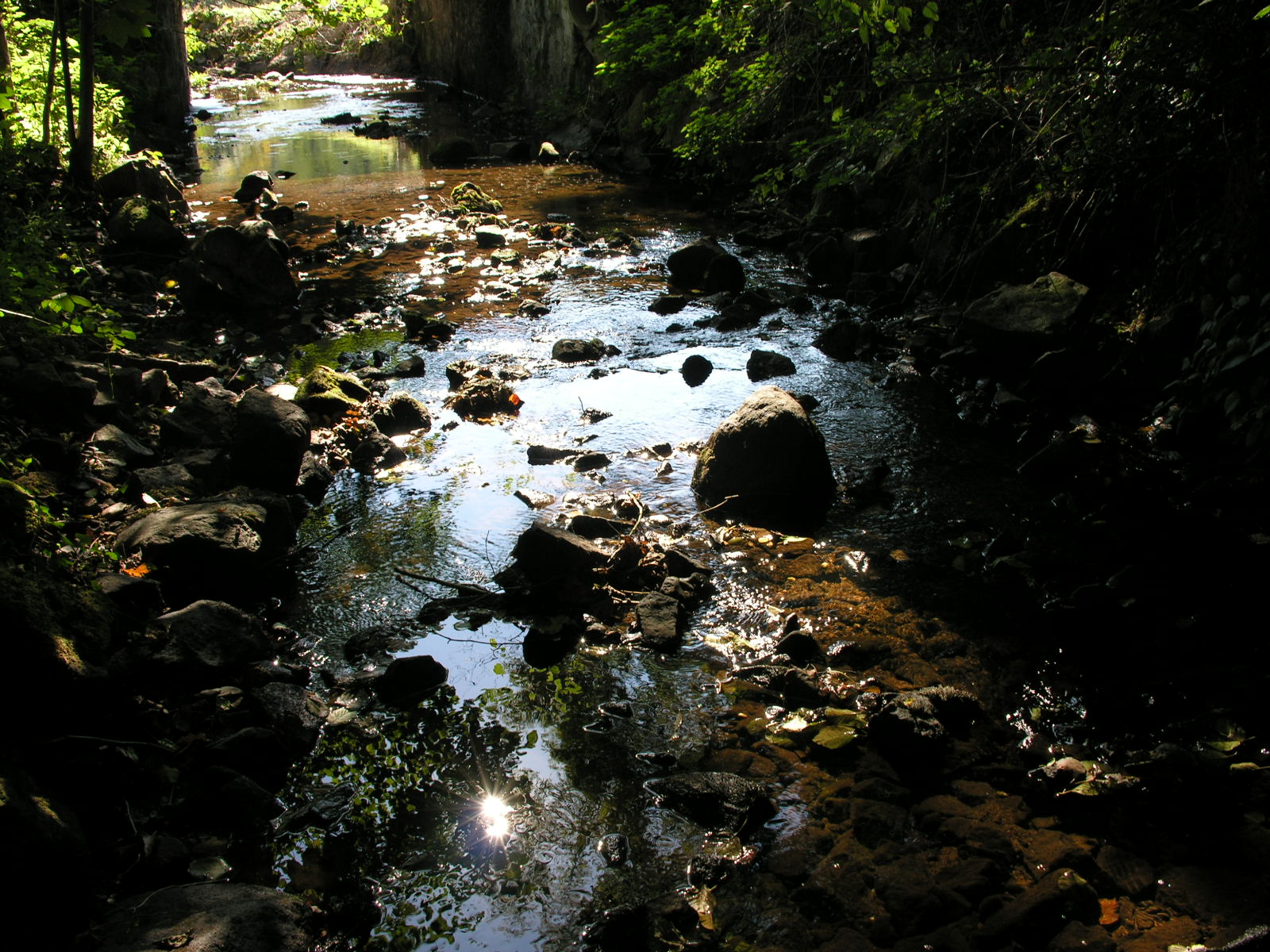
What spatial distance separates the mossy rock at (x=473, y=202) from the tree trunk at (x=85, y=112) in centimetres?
464

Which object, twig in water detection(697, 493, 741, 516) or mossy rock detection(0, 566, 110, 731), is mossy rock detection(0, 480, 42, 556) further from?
twig in water detection(697, 493, 741, 516)

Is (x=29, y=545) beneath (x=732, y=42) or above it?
beneath

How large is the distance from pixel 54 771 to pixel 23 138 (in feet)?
28.2

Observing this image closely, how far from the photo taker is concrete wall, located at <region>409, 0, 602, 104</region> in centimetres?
1862

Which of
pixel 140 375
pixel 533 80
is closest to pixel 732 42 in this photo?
pixel 140 375

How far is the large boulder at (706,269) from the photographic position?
9.08m

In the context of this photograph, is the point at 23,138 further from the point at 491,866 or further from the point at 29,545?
the point at 491,866

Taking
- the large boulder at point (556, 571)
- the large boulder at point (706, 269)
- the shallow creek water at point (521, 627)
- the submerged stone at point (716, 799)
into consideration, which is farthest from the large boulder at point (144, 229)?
the submerged stone at point (716, 799)

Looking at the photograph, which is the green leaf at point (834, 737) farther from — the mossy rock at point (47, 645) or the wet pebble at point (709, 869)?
the mossy rock at point (47, 645)

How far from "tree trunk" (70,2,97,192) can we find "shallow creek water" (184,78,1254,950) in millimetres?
2797

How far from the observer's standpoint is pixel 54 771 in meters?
2.88

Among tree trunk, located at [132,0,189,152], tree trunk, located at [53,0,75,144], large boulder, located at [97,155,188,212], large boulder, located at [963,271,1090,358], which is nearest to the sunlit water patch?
large boulder, located at [963,271,1090,358]

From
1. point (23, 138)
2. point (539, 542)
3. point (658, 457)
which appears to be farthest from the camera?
point (23, 138)

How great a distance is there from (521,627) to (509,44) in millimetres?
22846
